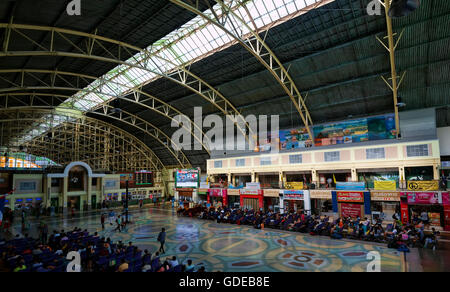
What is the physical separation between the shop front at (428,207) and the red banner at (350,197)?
3.08m

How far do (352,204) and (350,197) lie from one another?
76 cm

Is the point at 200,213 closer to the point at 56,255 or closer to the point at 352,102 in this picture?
the point at 56,255

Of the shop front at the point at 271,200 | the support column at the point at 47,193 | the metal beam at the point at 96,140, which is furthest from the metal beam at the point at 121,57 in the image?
the metal beam at the point at 96,140

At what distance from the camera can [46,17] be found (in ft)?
48.6

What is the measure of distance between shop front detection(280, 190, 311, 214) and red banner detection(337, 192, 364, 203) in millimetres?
3140

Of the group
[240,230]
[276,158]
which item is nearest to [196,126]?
[276,158]

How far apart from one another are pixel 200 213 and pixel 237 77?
1610 centimetres

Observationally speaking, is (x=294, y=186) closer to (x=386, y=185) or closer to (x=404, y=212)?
(x=386, y=185)

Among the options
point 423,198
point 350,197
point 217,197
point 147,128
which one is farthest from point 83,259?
point 147,128

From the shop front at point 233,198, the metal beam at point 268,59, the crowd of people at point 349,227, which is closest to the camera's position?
the crowd of people at point 349,227

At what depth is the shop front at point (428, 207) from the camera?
18.4 meters

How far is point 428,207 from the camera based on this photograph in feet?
67.3

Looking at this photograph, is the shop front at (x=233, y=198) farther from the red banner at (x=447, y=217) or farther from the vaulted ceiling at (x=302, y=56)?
the red banner at (x=447, y=217)

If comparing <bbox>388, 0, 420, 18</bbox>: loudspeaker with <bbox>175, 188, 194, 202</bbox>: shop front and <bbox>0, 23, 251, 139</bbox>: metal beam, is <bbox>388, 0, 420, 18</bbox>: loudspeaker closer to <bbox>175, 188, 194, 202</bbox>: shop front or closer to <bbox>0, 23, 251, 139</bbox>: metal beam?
<bbox>0, 23, 251, 139</bbox>: metal beam
